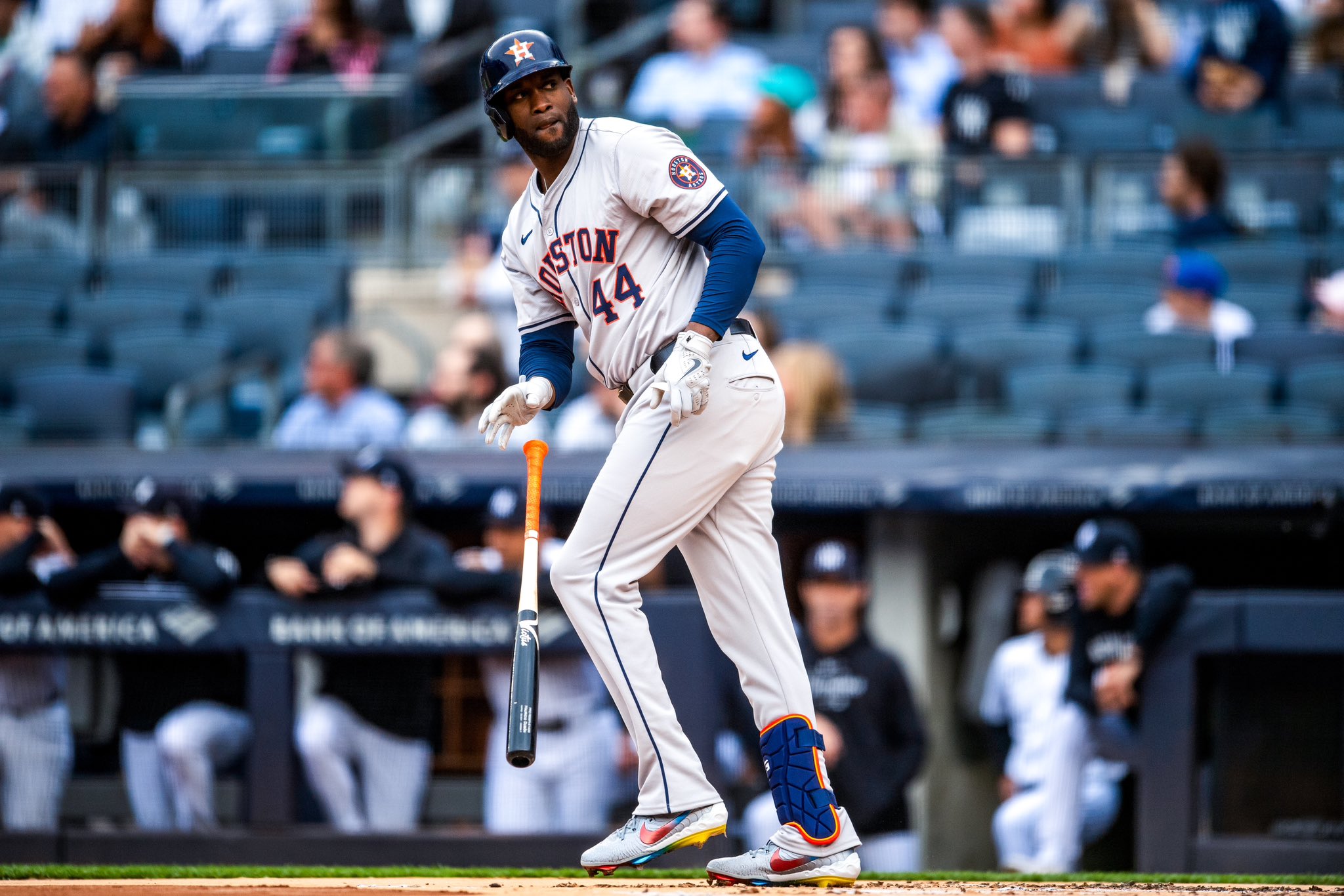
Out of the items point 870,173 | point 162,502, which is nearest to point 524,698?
point 162,502

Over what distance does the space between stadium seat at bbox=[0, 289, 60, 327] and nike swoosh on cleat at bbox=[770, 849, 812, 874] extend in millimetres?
5781

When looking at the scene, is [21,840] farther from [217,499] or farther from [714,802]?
[714,802]

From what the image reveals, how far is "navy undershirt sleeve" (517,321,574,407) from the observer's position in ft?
12.5

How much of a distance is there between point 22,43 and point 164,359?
11.4ft

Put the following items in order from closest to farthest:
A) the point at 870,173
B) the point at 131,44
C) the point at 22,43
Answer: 1. the point at 870,173
2. the point at 131,44
3. the point at 22,43

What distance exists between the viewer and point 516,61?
3.43 meters

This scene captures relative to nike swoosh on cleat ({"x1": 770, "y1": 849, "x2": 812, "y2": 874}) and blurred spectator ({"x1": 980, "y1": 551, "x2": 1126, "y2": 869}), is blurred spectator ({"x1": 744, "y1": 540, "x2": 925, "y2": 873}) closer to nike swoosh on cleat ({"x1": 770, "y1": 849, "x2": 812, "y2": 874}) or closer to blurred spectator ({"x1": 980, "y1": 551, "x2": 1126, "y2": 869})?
blurred spectator ({"x1": 980, "y1": 551, "x2": 1126, "y2": 869})

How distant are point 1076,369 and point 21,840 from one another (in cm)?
446

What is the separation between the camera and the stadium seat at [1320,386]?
677cm

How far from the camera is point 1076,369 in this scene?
695cm

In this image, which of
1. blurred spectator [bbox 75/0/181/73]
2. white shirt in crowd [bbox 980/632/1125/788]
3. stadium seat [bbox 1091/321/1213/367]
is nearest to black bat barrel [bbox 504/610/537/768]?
white shirt in crowd [bbox 980/632/1125/788]

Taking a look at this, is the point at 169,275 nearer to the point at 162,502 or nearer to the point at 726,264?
the point at 162,502

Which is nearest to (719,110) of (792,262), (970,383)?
(792,262)

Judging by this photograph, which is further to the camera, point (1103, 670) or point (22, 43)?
point (22, 43)
